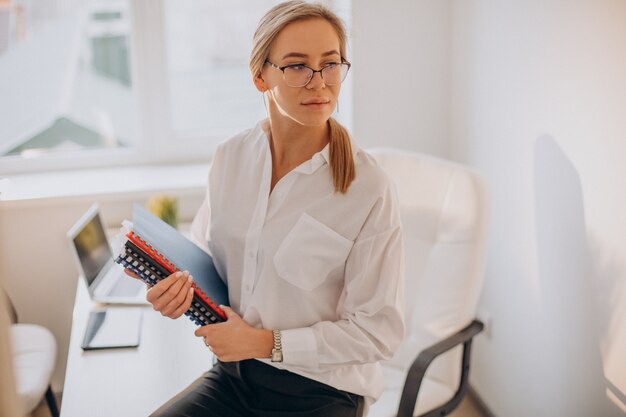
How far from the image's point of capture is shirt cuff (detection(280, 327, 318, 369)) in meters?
1.41

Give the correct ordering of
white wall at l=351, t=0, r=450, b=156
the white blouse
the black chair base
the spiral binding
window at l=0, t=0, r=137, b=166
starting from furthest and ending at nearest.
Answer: window at l=0, t=0, r=137, b=166
white wall at l=351, t=0, r=450, b=156
the black chair base
the white blouse
the spiral binding

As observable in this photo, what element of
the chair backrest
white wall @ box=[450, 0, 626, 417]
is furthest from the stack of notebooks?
white wall @ box=[450, 0, 626, 417]

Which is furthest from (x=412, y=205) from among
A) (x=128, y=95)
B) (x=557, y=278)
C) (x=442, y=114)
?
(x=128, y=95)

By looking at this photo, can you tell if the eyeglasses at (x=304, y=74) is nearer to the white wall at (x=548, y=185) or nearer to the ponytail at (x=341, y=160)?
the ponytail at (x=341, y=160)

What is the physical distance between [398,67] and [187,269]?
1.37m

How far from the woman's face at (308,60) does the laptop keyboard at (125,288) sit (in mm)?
881

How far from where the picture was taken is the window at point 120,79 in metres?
2.72

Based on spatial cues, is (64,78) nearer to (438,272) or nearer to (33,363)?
(33,363)

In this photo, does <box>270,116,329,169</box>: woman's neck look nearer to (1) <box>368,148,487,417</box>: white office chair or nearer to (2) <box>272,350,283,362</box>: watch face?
(2) <box>272,350,283,362</box>: watch face

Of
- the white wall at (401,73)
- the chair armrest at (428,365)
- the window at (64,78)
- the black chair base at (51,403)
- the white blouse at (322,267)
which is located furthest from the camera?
the window at (64,78)

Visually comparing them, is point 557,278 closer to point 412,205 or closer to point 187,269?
point 412,205

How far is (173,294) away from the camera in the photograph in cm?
136

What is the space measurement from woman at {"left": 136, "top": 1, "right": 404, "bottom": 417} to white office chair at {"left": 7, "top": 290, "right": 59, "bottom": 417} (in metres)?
0.63

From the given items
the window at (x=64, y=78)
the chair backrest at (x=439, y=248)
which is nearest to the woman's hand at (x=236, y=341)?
the chair backrest at (x=439, y=248)
